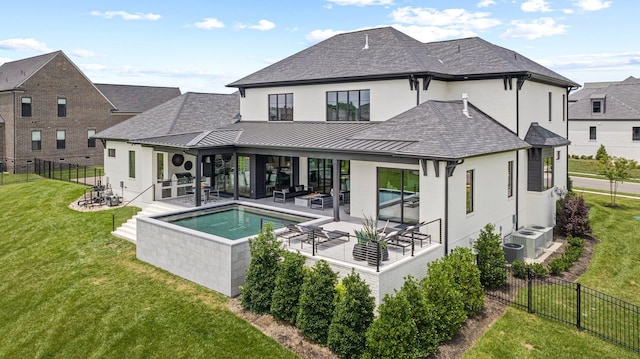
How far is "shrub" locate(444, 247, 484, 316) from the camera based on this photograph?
12.3 metres

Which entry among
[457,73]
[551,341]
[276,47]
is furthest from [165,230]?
[276,47]

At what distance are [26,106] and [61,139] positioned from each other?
156 inches

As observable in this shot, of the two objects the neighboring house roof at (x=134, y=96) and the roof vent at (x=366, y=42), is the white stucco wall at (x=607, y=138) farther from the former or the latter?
the neighboring house roof at (x=134, y=96)

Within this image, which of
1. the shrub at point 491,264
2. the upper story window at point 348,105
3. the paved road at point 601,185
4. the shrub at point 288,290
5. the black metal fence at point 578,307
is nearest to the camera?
the black metal fence at point 578,307

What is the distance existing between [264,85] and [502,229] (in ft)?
45.6

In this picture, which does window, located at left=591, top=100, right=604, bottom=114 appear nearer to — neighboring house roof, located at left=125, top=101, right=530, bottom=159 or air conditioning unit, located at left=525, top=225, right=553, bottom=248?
air conditioning unit, located at left=525, top=225, right=553, bottom=248

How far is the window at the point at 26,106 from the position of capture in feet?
A: 125

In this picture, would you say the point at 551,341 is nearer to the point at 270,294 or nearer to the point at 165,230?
the point at 270,294

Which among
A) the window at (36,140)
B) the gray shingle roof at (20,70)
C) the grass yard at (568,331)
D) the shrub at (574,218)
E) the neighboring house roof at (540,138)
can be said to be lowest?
the grass yard at (568,331)

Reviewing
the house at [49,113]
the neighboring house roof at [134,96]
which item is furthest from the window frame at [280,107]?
the neighboring house roof at [134,96]

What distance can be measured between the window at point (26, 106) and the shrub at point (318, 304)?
3733 cm

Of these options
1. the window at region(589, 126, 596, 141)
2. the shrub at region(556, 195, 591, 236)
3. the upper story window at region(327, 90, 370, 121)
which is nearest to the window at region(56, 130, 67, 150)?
the upper story window at region(327, 90, 370, 121)

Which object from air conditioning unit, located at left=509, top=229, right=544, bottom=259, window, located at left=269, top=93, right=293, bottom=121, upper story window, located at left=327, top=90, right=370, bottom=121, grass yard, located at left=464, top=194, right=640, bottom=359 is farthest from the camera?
window, located at left=269, top=93, right=293, bottom=121

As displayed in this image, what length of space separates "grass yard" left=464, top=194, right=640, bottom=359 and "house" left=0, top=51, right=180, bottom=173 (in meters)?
35.1
